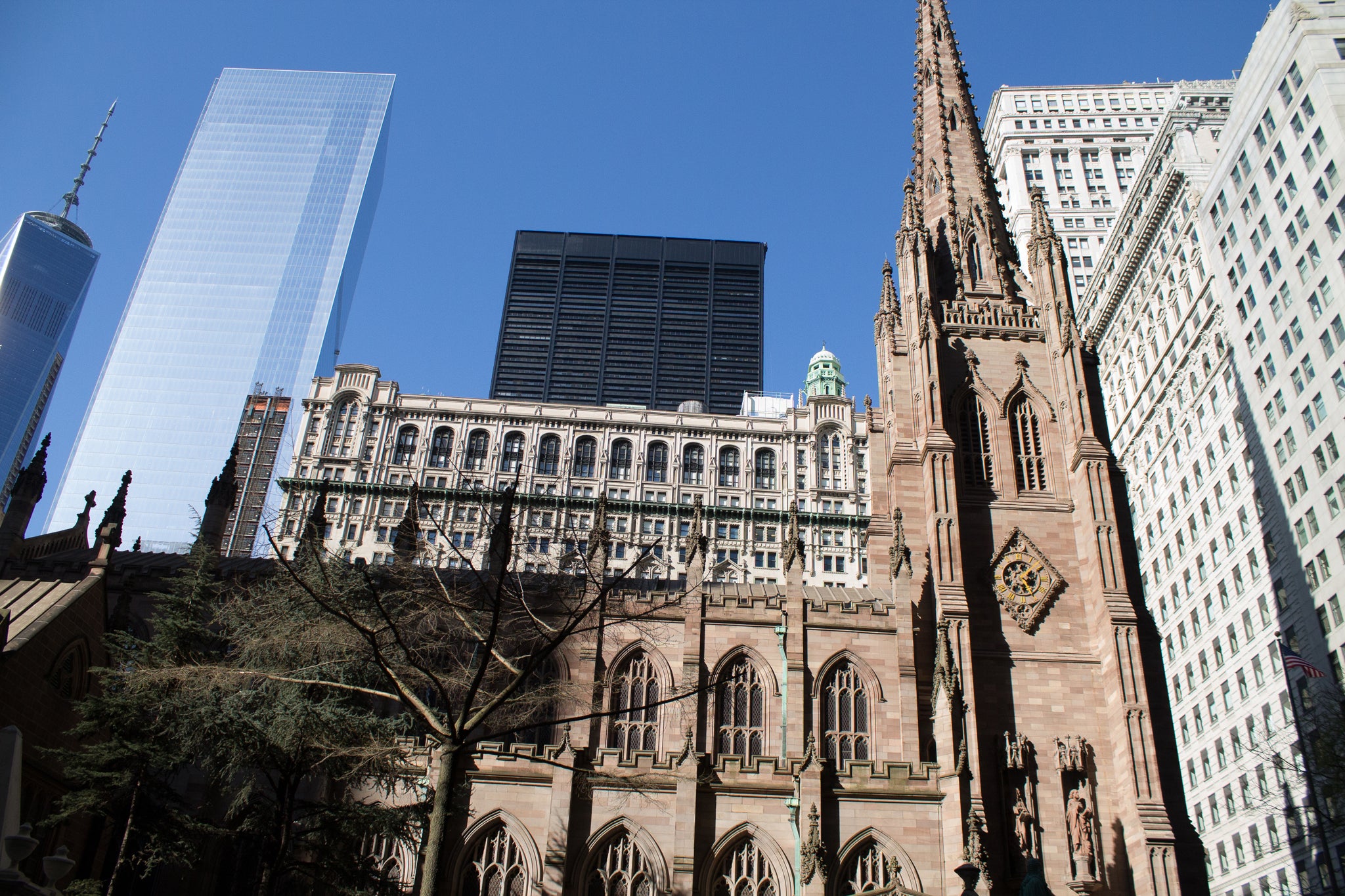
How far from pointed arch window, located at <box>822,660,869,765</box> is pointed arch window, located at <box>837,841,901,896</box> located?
527 centimetres

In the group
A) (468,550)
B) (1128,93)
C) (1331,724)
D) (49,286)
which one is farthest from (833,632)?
(49,286)

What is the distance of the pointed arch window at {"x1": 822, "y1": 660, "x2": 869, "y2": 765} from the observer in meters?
36.3

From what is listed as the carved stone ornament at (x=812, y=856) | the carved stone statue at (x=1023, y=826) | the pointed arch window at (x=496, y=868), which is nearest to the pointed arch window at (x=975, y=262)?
the carved stone statue at (x=1023, y=826)

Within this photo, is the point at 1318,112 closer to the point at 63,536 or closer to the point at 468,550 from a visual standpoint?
the point at 468,550

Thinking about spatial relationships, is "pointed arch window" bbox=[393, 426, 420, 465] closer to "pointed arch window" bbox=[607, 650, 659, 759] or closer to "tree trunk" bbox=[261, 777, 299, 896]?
"pointed arch window" bbox=[607, 650, 659, 759]

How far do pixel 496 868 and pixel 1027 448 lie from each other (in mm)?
26355

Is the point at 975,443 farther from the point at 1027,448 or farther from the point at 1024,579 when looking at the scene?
the point at 1024,579

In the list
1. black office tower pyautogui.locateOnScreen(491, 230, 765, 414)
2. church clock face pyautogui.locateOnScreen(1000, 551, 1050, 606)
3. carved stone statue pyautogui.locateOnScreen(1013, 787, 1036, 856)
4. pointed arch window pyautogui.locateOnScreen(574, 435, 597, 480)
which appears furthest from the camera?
black office tower pyautogui.locateOnScreen(491, 230, 765, 414)

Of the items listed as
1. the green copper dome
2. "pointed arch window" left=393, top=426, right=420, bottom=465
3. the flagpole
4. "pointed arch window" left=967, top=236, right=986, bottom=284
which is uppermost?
the green copper dome

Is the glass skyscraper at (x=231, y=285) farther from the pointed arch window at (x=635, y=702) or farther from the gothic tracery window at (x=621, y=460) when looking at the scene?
the pointed arch window at (x=635, y=702)

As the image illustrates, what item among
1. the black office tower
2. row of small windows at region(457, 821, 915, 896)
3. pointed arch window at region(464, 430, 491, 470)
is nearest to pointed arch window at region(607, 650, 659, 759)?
row of small windows at region(457, 821, 915, 896)

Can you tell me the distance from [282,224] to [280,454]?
55706 millimetres

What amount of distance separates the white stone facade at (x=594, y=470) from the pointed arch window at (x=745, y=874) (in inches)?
2044

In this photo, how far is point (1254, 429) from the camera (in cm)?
5772
